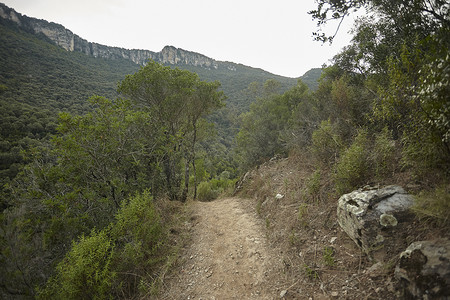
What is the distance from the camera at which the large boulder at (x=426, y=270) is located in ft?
5.77

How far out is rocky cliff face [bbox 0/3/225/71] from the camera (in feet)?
259

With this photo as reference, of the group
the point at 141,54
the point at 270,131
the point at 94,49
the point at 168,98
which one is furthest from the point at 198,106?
the point at 141,54

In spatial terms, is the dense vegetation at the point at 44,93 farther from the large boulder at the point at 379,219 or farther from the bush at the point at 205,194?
the large boulder at the point at 379,219

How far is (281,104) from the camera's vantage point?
15914 mm

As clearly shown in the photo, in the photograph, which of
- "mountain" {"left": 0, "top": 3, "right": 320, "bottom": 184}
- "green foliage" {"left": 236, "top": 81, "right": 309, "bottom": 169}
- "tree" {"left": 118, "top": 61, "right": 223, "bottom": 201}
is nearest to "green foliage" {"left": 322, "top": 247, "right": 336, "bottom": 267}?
"tree" {"left": 118, "top": 61, "right": 223, "bottom": 201}

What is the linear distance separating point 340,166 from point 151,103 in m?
8.21

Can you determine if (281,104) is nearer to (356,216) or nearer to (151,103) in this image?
(151,103)

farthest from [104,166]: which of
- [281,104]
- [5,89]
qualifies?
[5,89]

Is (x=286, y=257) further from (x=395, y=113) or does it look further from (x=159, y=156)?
(x=159, y=156)

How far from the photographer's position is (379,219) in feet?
8.88

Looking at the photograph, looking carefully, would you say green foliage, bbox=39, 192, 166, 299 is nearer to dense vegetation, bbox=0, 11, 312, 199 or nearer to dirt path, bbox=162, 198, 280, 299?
dirt path, bbox=162, 198, 280, 299

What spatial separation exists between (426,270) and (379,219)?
A: 87cm

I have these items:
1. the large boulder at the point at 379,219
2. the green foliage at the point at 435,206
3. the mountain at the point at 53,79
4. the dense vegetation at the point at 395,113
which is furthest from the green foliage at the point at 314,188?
the mountain at the point at 53,79

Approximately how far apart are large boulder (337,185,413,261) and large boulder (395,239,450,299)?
35 centimetres
